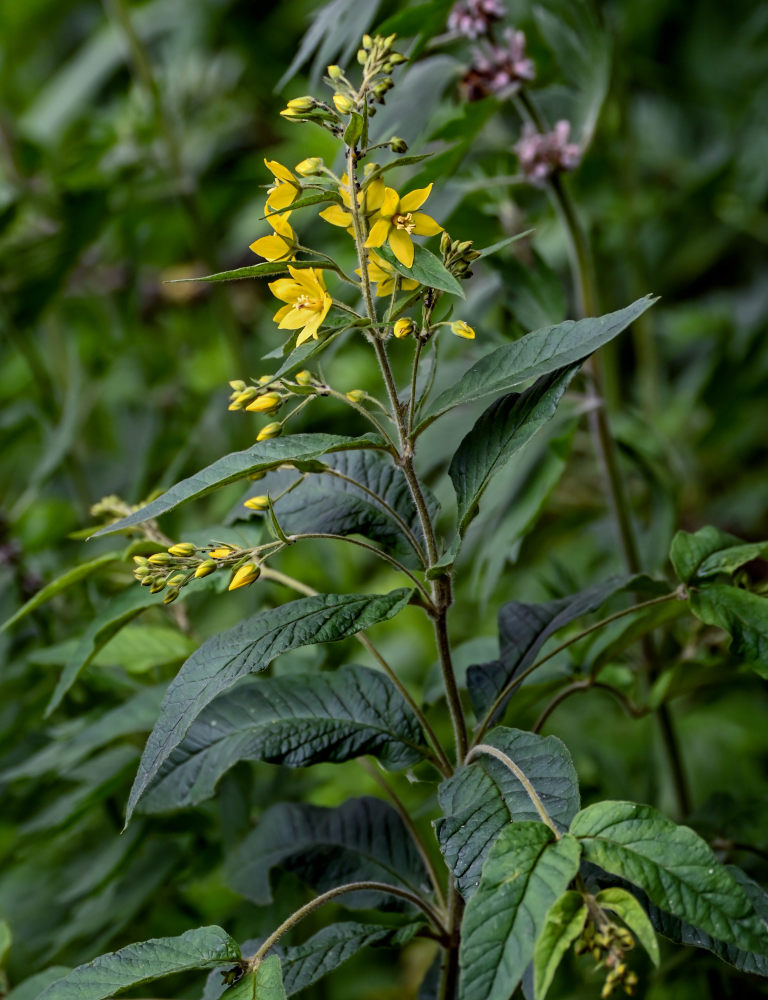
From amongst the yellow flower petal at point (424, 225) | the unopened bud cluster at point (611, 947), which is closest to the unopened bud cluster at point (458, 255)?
the yellow flower petal at point (424, 225)

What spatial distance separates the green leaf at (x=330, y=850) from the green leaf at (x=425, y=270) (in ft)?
1.29

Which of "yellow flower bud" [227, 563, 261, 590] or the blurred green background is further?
the blurred green background

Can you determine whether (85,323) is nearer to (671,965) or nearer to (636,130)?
(636,130)

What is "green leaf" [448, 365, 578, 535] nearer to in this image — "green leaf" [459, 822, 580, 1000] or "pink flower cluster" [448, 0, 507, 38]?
"green leaf" [459, 822, 580, 1000]

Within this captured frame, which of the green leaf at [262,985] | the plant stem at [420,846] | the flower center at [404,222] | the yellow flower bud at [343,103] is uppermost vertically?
the yellow flower bud at [343,103]

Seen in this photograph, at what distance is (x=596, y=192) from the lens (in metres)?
1.64

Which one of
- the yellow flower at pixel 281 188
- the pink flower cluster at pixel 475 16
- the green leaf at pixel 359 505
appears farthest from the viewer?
the pink flower cluster at pixel 475 16

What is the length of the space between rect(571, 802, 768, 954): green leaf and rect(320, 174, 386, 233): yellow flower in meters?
0.33

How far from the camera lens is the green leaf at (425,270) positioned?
19.1 inches

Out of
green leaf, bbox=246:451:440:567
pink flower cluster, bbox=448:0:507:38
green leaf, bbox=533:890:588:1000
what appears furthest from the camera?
pink flower cluster, bbox=448:0:507:38

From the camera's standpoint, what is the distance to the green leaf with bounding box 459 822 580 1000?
16.1 inches

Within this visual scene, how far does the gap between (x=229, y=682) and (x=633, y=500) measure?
3.89 feet

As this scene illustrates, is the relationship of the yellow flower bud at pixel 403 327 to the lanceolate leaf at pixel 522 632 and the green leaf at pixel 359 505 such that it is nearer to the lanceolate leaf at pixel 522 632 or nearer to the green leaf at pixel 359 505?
the green leaf at pixel 359 505

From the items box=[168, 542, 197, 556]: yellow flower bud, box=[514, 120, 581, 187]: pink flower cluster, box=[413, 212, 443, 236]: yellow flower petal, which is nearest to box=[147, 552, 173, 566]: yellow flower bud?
box=[168, 542, 197, 556]: yellow flower bud
